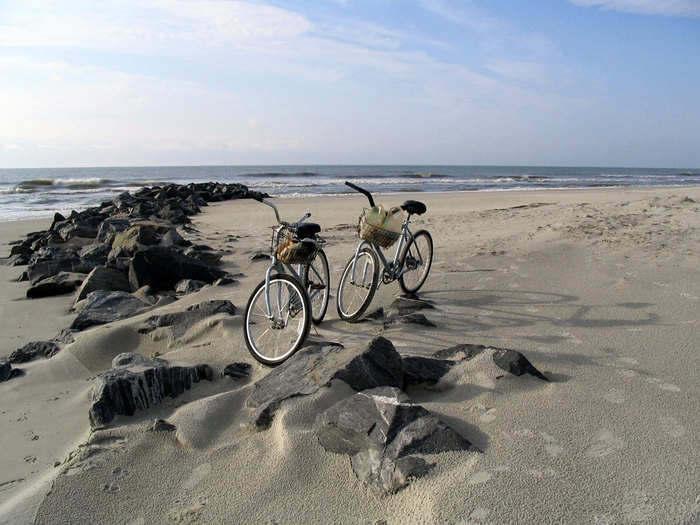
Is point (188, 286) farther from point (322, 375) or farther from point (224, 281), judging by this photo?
point (322, 375)

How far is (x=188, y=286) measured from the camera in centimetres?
627

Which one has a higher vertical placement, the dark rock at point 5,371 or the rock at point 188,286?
the rock at point 188,286

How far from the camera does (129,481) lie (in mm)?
2400

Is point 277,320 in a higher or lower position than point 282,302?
lower

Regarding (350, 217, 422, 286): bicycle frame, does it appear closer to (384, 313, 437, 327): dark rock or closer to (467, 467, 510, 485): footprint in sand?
(384, 313, 437, 327): dark rock

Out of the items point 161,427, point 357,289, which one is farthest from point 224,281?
point 161,427

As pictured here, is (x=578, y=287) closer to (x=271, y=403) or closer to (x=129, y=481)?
(x=271, y=403)

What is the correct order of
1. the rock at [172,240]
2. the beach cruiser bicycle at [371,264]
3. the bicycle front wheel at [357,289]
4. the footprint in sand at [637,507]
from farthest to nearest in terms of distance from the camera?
the rock at [172,240] → the beach cruiser bicycle at [371,264] → the bicycle front wheel at [357,289] → the footprint in sand at [637,507]

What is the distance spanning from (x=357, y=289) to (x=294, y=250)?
1.18 m

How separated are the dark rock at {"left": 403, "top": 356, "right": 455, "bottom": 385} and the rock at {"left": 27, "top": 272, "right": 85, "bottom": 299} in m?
5.52

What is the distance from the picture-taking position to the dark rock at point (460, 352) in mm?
3307

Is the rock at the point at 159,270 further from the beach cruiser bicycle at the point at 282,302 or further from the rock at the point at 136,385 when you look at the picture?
the rock at the point at 136,385

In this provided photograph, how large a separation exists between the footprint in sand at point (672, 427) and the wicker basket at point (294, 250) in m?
2.40

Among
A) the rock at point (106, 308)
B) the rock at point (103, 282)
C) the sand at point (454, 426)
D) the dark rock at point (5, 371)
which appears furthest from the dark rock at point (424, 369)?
the rock at point (103, 282)
